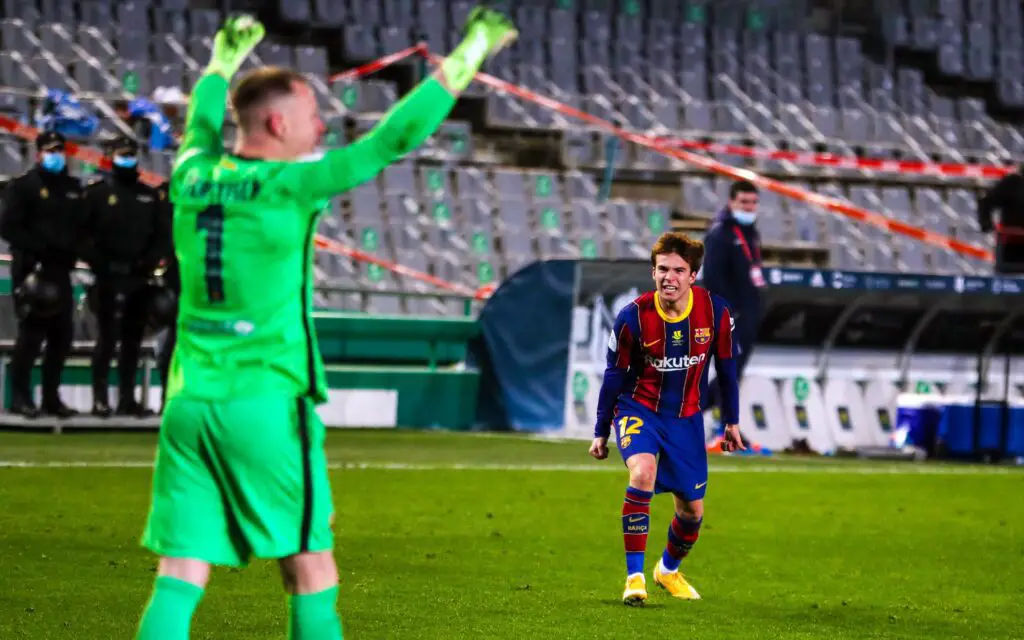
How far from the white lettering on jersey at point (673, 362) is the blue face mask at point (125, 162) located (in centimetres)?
877

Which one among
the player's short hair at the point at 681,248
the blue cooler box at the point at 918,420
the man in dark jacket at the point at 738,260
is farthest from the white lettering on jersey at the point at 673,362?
the blue cooler box at the point at 918,420

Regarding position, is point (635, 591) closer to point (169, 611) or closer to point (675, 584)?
point (675, 584)

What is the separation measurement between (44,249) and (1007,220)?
1060cm

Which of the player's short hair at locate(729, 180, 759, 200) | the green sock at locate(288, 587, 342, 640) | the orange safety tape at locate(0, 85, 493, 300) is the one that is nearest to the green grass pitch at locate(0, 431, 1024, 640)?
the green sock at locate(288, 587, 342, 640)

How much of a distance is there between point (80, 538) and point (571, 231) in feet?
58.1

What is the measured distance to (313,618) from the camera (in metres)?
4.70

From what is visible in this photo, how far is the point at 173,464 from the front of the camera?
468cm

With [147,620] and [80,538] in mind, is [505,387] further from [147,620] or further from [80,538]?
[147,620]

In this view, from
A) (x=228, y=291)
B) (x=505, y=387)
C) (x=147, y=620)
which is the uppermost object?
(x=228, y=291)

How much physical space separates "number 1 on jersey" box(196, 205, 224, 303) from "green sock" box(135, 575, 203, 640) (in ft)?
2.31

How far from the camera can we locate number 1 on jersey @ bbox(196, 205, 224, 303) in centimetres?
473

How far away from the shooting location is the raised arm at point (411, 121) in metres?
4.48

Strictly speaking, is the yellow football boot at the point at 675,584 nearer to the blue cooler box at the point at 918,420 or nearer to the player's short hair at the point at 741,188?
the player's short hair at the point at 741,188

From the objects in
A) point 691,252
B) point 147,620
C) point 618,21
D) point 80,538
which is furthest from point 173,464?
point 618,21
